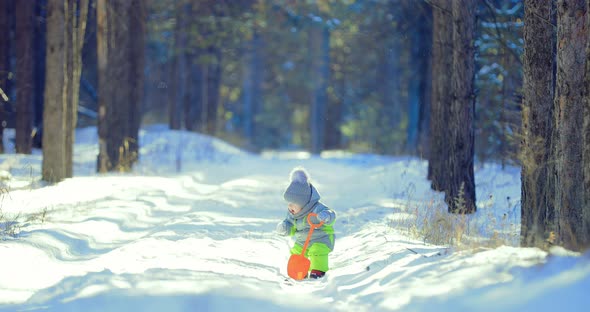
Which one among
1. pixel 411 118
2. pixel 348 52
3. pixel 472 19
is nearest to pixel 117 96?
Answer: pixel 472 19

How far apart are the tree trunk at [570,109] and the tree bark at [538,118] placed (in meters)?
0.61

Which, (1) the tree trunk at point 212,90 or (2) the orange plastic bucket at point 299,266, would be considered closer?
(2) the orange plastic bucket at point 299,266

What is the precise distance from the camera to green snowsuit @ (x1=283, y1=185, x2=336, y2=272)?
21.3 feet

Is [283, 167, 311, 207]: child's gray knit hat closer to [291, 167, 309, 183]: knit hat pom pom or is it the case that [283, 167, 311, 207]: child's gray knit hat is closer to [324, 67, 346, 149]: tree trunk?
[291, 167, 309, 183]: knit hat pom pom

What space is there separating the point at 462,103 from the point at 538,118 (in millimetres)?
3349

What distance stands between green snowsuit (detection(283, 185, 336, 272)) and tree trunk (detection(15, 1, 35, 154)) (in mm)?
12920

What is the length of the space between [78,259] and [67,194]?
4.33 metres

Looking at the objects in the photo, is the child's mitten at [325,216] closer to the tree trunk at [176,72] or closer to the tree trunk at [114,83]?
the tree trunk at [114,83]

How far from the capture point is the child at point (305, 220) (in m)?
6.54

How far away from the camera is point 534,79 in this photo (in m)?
6.86

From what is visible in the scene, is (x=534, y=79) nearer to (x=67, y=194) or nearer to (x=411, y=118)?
(x=67, y=194)

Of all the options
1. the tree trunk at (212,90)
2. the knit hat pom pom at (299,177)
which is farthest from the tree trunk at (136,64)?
the tree trunk at (212,90)

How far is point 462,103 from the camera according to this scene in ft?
33.7

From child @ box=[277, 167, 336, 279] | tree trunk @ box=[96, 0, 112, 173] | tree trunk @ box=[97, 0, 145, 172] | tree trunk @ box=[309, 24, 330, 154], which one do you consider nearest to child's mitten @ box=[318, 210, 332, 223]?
child @ box=[277, 167, 336, 279]
